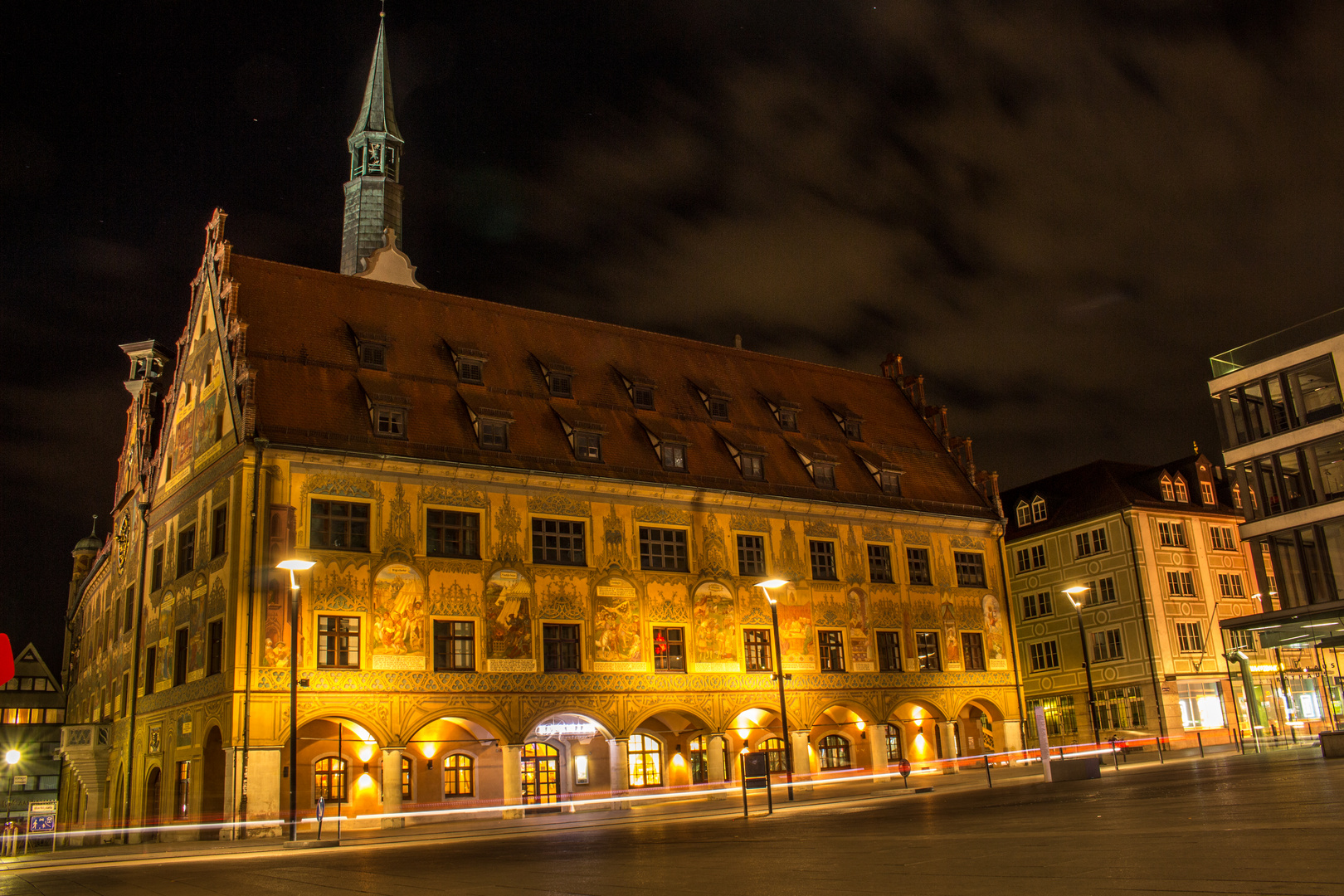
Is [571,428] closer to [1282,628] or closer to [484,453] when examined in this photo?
[484,453]

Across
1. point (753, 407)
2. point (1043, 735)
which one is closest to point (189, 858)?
point (1043, 735)

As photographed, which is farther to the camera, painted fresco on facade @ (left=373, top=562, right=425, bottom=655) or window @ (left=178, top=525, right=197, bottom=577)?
window @ (left=178, top=525, right=197, bottom=577)

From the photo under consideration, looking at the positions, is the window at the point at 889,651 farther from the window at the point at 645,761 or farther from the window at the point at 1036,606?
the window at the point at 1036,606

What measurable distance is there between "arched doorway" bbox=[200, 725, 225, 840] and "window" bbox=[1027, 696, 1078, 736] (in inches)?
1563

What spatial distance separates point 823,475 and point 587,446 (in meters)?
10.2

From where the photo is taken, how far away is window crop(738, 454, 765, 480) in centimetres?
4055

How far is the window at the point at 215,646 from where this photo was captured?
30344 mm

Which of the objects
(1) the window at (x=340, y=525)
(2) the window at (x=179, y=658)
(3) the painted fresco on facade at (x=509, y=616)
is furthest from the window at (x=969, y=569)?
(2) the window at (x=179, y=658)

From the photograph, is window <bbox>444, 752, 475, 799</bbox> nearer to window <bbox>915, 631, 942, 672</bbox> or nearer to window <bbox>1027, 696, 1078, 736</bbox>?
window <bbox>915, 631, 942, 672</bbox>

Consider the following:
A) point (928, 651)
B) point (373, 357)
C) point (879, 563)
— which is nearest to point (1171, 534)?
point (928, 651)

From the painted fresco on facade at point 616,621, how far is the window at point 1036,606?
31072 mm

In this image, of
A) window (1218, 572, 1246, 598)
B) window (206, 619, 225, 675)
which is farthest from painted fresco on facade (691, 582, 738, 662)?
window (1218, 572, 1246, 598)

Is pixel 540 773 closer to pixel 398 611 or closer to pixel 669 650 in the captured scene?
pixel 669 650

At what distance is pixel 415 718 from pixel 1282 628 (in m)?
27.8
